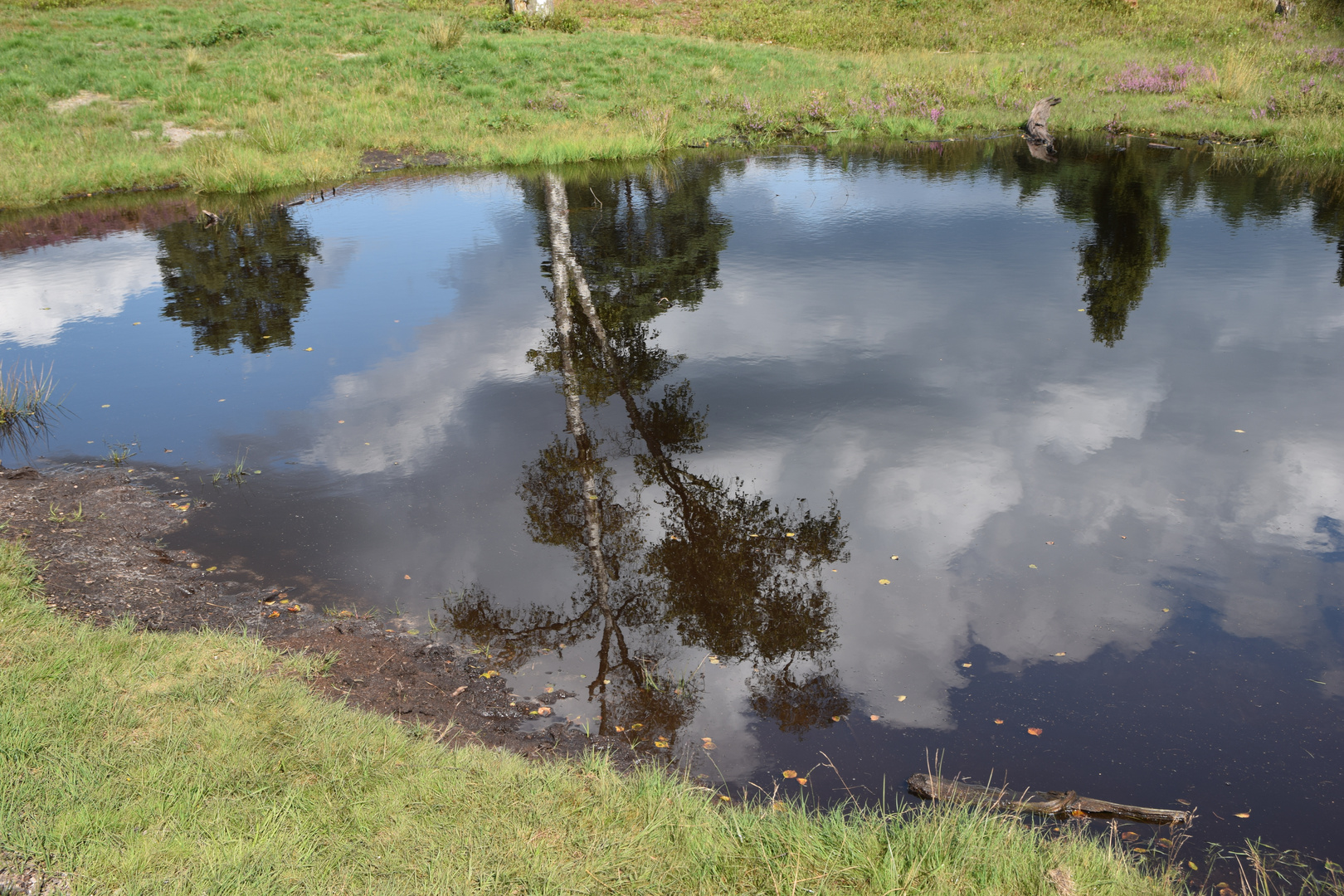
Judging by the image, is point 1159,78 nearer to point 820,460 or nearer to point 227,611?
point 820,460

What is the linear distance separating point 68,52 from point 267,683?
29.4m

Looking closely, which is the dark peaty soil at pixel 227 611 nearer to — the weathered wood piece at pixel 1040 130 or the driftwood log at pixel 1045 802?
the driftwood log at pixel 1045 802

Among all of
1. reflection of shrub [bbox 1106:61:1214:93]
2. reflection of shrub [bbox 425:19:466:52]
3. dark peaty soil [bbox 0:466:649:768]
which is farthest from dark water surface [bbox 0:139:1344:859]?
reflection of shrub [bbox 425:19:466:52]

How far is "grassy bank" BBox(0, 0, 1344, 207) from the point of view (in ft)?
66.7

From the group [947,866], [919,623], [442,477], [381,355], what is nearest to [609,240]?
[381,355]

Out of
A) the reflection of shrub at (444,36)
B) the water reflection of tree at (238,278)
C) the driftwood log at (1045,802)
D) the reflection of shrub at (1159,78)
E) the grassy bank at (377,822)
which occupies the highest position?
the reflection of shrub at (444,36)

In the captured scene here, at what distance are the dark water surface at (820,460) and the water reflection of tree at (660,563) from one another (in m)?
0.03

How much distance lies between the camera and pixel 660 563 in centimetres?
604

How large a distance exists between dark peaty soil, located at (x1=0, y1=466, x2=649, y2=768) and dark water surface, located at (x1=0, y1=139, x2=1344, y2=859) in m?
0.22

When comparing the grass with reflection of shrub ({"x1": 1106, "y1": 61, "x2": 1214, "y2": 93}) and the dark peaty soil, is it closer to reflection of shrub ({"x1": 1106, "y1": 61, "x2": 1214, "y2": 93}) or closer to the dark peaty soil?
the dark peaty soil

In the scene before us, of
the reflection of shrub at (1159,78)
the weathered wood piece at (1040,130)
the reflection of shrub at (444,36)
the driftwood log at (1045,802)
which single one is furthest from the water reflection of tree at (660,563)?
the reflection of shrub at (1159,78)

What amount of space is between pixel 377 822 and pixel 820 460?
191 inches

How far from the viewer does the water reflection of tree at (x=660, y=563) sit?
16.1 ft

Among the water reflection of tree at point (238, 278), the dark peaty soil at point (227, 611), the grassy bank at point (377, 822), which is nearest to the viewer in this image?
the grassy bank at point (377, 822)
